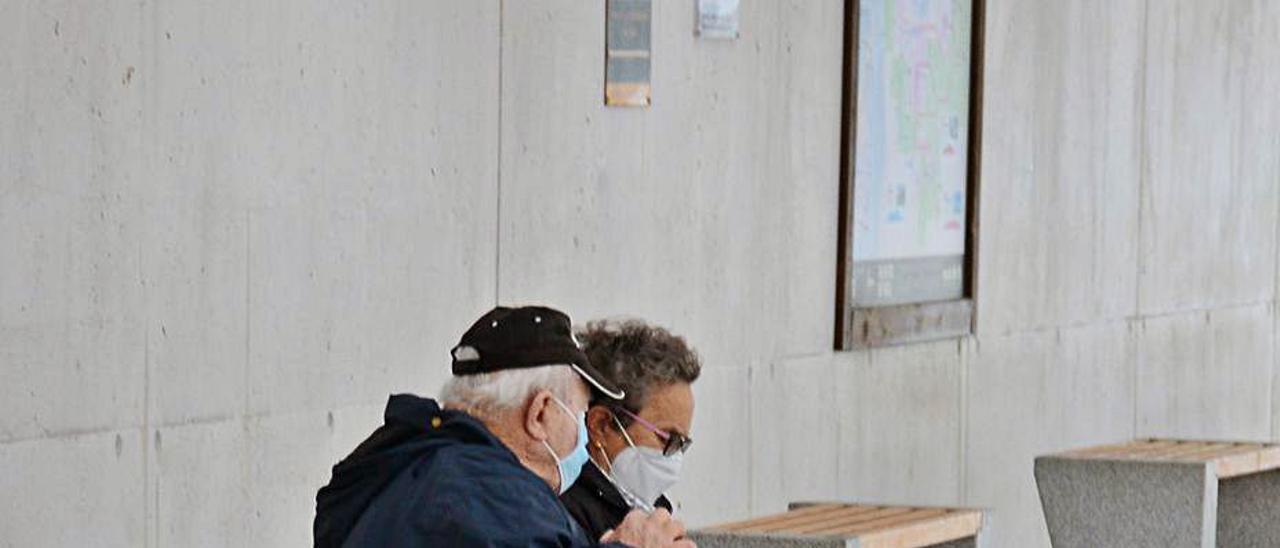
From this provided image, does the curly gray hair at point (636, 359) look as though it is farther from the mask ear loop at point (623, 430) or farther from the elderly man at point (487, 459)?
the elderly man at point (487, 459)

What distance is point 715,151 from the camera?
23.8 feet

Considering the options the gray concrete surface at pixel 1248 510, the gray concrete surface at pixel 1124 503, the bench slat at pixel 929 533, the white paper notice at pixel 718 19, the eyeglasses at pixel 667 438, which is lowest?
the gray concrete surface at pixel 1248 510

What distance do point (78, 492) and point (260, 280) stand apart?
669mm

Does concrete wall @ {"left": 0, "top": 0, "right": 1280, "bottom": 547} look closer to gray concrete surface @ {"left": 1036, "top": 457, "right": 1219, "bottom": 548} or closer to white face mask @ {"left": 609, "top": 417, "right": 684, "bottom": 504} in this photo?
gray concrete surface @ {"left": 1036, "top": 457, "right": 1219, "bottom": 548}

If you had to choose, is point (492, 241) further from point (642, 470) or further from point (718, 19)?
point (642, 470)

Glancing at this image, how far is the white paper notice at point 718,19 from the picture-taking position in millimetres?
7125

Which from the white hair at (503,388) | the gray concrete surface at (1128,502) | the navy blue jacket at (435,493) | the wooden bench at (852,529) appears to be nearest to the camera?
the navy blue jacket at (435,493)

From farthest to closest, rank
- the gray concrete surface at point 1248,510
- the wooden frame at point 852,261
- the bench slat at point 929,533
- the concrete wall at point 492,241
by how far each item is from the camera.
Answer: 1. the gray concrete surface at point 1248,510
2. the wooden frame at point 852,261
3. the bench slat at point 929,533
4. the concrete wall at point 492,241

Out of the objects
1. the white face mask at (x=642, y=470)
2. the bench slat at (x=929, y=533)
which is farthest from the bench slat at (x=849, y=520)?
the white face mask at (x=642, y=470)

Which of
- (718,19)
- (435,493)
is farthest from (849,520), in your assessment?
(435,493)

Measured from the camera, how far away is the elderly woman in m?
4.59

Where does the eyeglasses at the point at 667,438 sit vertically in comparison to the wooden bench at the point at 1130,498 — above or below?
above

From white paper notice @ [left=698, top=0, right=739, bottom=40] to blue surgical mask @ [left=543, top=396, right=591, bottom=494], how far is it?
3.28 meters

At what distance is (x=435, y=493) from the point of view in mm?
3492
